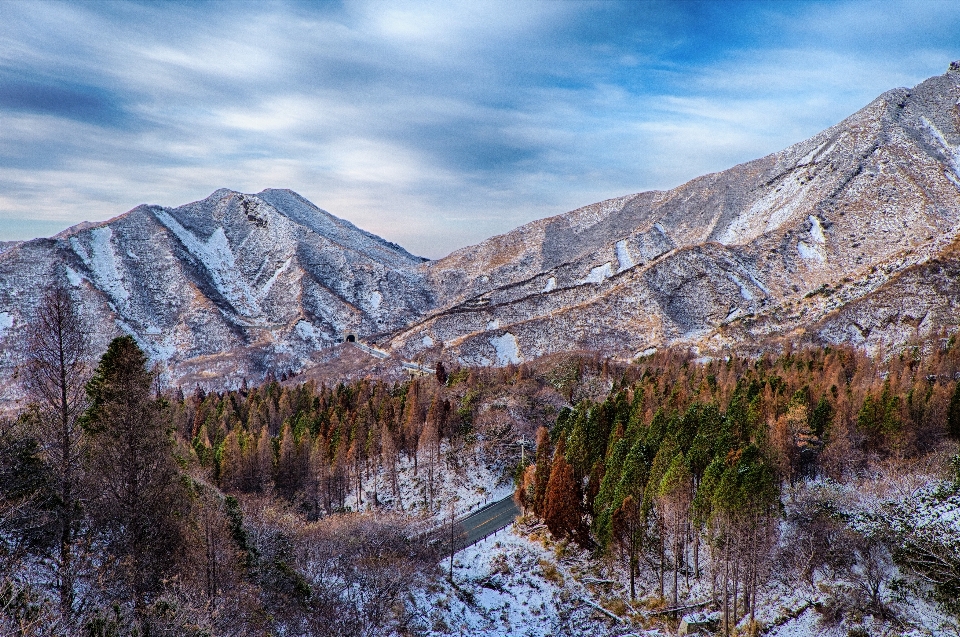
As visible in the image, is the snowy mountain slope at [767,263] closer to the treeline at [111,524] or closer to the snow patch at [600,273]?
the snow patch at [600,273]

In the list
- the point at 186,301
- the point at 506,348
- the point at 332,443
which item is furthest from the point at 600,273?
the point at 332,443

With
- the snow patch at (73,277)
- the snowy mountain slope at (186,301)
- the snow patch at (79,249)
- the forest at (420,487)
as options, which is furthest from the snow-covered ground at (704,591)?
the snow patch at (79,249)

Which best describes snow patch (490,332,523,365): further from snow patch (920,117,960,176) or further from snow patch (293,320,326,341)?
snow patch (920,117,960,176)

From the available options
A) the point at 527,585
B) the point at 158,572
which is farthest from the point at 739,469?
the point at 158,572

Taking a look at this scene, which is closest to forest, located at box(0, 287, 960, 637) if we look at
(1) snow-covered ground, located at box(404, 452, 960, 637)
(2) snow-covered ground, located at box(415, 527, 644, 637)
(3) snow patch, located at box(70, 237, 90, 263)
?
(1) snow-covered ground, located at box(404, 452, 960, 637)

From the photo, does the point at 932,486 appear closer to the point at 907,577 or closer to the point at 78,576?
the point at 907,577

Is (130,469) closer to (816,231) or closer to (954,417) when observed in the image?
(954,417)

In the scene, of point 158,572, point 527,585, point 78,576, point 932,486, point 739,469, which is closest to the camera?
point 78,576
